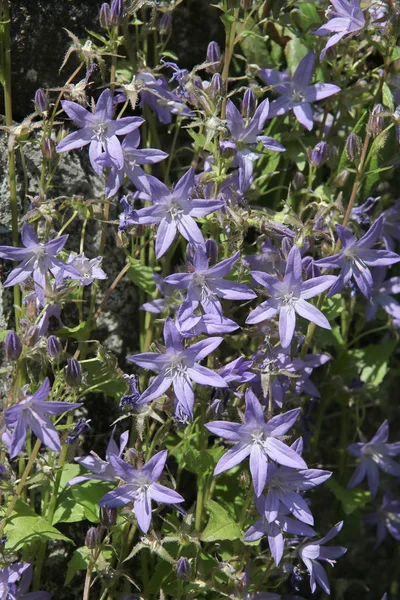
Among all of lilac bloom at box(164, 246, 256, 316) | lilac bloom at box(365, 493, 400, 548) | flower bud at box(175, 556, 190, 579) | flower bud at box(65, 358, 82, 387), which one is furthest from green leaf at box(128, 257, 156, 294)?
lilac bloom at box(365, 493, 400, 548)

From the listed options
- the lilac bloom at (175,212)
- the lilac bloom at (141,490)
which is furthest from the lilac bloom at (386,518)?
the lilac bloom at (175,212)

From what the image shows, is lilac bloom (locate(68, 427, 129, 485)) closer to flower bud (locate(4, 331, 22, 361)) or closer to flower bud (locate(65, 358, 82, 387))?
flower bud (locate(65, 358, 82, 387))

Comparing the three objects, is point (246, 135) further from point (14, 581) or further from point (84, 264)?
point (14, 581)

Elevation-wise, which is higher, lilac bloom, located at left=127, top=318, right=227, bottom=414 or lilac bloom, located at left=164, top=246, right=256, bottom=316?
lilac bloom, located at left=164, top=246, right=256, bottom=316

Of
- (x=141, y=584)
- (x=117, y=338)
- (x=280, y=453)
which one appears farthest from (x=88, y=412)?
(x=280, y=453)

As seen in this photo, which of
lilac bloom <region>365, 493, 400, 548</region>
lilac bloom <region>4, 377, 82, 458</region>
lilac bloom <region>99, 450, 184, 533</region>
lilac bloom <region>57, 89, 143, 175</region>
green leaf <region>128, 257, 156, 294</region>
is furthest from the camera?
lilac bloom <region>365, 493, 400, 548</region>

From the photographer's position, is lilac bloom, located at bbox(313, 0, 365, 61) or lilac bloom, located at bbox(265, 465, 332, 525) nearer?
lilac bloom, located at bbox(265, 465, 332, 525)

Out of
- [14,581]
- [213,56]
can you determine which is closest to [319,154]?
[213,56]
